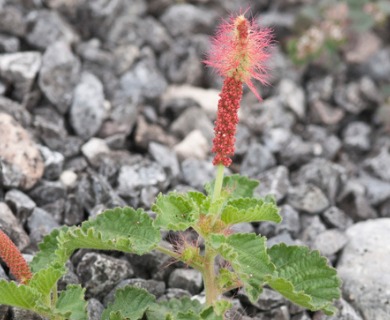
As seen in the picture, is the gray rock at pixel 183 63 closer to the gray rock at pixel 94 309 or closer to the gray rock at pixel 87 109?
the gray rock at pixel 87 109

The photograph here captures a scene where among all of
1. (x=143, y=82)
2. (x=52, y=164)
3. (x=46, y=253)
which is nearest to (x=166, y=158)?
(x=52, y=164)

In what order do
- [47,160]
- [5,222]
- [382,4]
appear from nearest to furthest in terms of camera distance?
[5,222]
[47,160]
[382,4]

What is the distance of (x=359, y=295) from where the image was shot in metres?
4.57

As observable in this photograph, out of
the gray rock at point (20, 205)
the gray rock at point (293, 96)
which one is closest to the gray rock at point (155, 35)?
the gray rock at point (293, 96)

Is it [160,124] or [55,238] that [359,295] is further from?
[160,124]

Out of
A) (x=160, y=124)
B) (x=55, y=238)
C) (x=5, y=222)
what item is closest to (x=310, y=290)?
(x=55, y=238)

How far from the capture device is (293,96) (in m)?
6.79

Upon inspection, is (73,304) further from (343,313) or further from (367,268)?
(367,268)

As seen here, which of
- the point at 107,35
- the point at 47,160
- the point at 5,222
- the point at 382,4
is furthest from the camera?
the point at 382,4

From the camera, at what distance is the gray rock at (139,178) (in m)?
5.14

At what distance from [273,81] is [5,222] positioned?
3.33m

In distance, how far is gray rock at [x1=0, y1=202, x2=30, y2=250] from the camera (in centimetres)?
441

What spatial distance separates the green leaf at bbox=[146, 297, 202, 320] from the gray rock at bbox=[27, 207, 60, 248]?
101 centimetres

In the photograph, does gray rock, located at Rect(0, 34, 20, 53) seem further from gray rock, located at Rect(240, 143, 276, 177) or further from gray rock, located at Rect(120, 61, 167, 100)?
gray rock, located at Rect(240, 143, 276, 177)
